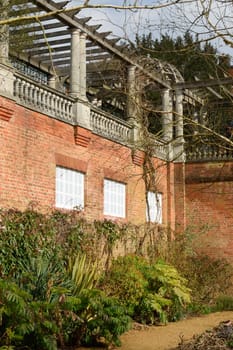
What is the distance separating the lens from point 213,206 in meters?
21.6

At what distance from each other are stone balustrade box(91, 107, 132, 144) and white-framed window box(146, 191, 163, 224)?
2321 mm

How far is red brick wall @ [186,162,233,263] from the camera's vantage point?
21.3 m

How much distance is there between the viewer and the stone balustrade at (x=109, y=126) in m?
17.6

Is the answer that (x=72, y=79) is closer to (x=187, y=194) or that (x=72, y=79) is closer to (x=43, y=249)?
(x=43, y=249)

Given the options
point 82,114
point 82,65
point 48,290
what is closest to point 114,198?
point 82,114

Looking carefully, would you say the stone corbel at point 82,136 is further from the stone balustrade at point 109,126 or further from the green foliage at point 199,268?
the green foliage at point 199,268

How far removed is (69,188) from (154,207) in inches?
233

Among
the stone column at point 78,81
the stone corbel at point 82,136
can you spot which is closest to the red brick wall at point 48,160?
the stone corbel at point 82,136

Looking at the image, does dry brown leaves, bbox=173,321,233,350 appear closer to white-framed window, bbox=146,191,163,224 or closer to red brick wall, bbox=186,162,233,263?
white-framed window, bbox=146,191,163,224

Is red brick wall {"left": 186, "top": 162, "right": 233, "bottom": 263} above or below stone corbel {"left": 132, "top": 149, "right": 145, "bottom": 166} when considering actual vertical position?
below

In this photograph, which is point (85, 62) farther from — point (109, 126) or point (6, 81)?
point (6, 81)

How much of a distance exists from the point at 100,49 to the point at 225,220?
24.1ft

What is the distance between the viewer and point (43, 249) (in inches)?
508

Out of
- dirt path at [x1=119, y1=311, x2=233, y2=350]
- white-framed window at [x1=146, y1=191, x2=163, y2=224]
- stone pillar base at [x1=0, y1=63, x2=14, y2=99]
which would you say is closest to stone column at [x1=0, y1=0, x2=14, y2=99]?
stone pillar base at [x1=0, y1=63, x2=14, y2=99]
